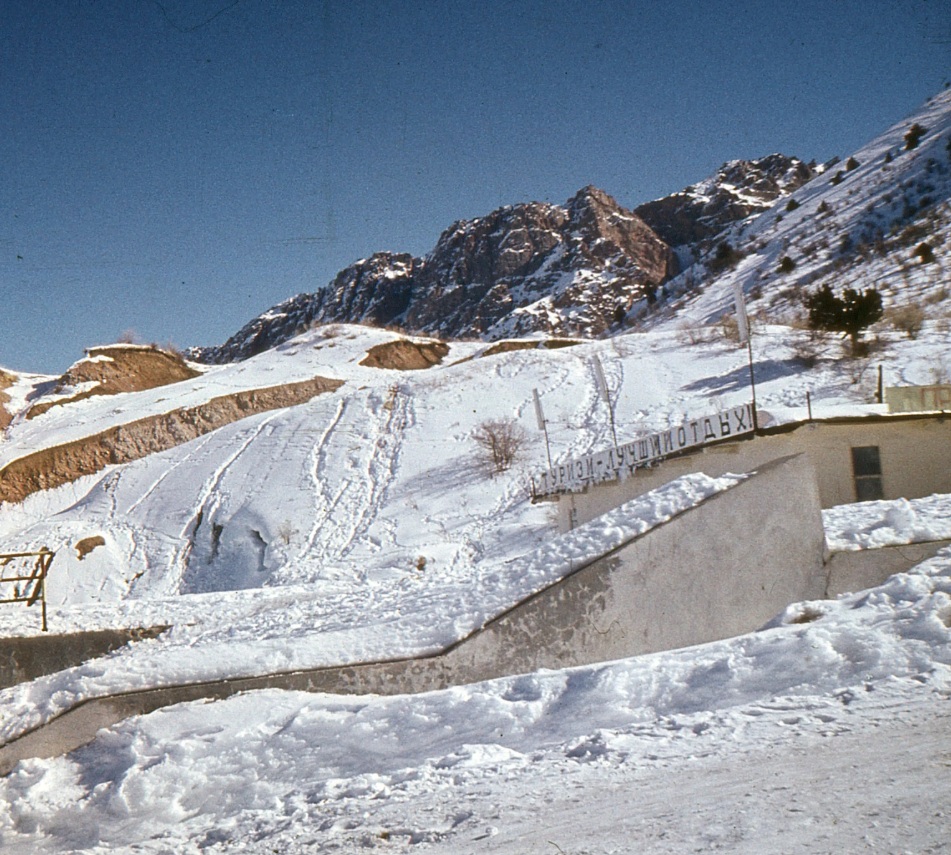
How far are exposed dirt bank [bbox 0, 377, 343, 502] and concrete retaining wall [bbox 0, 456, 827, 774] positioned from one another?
1004 inches

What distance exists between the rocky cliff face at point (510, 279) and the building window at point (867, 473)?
82.2 meters

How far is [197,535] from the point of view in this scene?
2498 centimetres

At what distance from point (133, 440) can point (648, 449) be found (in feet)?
77.7

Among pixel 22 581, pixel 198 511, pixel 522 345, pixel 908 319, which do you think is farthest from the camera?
pixel 522 345

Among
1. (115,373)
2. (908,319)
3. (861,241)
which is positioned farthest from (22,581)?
(861,241)

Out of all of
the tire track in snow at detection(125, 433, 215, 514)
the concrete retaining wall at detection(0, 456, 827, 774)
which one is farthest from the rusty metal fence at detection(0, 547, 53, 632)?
the tire track in snow at detection(125, 433, 215, 514)

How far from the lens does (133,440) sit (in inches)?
1281

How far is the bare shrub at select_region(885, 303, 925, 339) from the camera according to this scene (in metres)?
30.9

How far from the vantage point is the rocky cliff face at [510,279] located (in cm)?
10694

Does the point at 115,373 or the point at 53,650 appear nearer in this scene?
the point at 53,650

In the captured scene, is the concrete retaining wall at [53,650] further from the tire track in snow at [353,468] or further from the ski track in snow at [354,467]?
the tire track in snow at [353,468]

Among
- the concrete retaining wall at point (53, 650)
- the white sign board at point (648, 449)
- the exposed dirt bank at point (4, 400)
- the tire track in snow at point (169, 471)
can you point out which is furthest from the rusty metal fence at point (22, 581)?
the exposed dirt bank at point (4, 400)

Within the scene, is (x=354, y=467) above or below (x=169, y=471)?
below

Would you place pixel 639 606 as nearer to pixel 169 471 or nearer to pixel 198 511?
pixel 198 511
